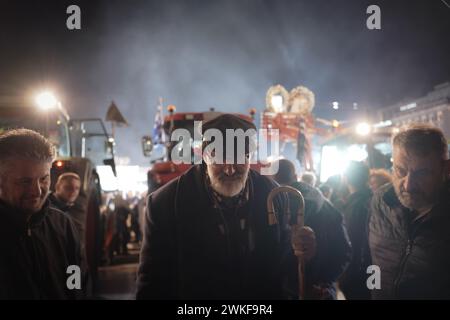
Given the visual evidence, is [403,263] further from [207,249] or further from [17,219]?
[17,219]

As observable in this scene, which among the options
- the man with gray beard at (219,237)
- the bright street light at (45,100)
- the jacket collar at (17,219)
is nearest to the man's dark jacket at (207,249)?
the man with gray beard at (219,237)

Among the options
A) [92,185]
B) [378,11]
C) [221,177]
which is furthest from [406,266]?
[92,185]

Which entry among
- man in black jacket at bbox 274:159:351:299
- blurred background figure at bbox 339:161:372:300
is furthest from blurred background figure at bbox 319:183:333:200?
man in black jacket at bbox 274:159:351:299

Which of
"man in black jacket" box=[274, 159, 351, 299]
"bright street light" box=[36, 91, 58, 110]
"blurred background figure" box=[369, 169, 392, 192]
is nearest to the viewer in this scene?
"man in black jacket" box=[274, 159, 351, 299]

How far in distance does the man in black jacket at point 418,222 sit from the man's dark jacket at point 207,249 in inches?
25.2

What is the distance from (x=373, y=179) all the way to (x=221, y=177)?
327 centimetres

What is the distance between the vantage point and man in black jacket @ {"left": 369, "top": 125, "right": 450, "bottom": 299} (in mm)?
1967

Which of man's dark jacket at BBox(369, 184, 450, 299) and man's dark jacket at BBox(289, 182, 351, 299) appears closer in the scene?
man's dark jacket at BBox(369, 184, 450, 299)

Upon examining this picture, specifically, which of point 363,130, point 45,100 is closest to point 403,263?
point 45,100

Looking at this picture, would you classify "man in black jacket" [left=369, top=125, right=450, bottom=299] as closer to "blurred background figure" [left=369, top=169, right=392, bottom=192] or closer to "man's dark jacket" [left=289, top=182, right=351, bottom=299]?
"man's dark jacket" [left=289, top=182, right=351, bottom=299]

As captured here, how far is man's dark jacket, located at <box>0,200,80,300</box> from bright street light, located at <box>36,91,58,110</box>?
3.81 m

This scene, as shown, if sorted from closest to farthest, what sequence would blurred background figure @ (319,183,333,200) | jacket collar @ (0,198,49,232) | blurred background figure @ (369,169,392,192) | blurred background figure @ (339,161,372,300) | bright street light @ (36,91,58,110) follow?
jacket collar @ (0,198,49,232) < blurred background figure @ (339,161,372,300) < blurred background figure @ (369,169,392,192) < bright street light @ (36,91,58,110) < blurred background figure @ (319,183,333,200)

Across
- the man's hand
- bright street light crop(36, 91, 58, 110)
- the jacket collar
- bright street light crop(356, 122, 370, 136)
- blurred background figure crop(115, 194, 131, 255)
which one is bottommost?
blurred background figure crop(115, 194, 131, 255)

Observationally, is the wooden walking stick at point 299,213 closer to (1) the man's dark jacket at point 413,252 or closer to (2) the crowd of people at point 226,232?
(2) the crowd of people at point 226,232
